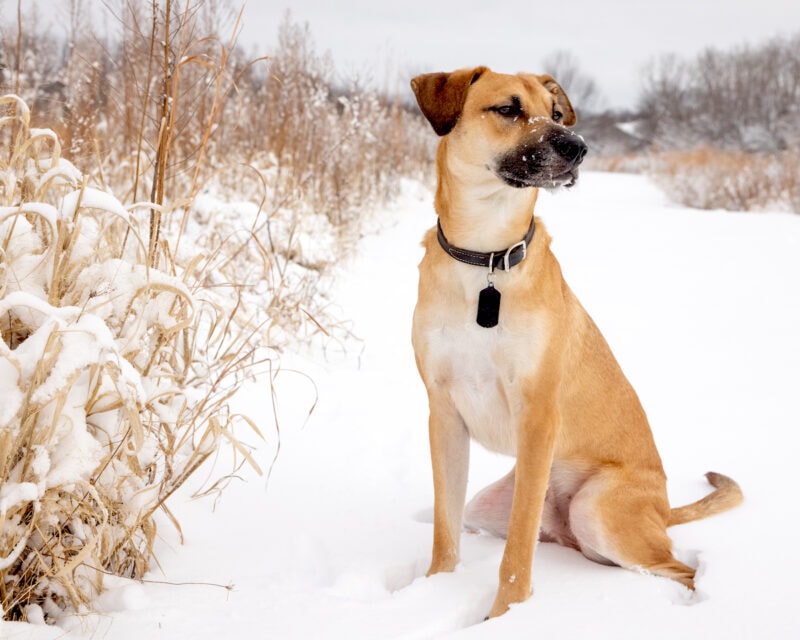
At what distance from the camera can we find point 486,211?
94.1 inches

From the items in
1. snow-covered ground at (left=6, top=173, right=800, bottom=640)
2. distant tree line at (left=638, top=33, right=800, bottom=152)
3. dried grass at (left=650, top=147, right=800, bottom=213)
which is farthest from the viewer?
distant tree line at (left=638, top=33, right=800, bottom=152)

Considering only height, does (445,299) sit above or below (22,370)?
above

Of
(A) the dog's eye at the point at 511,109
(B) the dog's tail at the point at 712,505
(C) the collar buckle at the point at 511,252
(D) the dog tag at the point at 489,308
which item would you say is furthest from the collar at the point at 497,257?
(B) the dog's tail at the point at 712,505

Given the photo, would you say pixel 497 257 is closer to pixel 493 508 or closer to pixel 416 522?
pixel 493 508

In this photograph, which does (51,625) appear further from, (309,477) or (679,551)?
(679,551)

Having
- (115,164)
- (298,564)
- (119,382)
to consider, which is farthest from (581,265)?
(119,382)

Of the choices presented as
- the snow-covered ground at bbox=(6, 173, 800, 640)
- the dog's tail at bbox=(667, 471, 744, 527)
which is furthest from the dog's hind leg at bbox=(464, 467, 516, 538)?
the dog's tail at bbox=(667, 471, 744, 527)

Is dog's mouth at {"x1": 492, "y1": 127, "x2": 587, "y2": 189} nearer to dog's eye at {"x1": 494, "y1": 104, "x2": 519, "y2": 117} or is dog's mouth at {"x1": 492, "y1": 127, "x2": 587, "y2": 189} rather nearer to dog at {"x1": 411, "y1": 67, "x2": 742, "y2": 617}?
dog at {"x1": 411, "y1": 67, "x2": 742, "y2": 617}

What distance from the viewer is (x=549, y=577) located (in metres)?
2.37

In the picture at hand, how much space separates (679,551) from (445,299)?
125 cm

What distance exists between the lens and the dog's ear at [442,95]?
8.08 ft

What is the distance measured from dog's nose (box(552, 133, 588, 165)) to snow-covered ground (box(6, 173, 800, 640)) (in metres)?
1.38

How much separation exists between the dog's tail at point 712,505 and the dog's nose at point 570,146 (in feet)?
4.54

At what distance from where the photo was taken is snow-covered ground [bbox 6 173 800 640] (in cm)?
201
